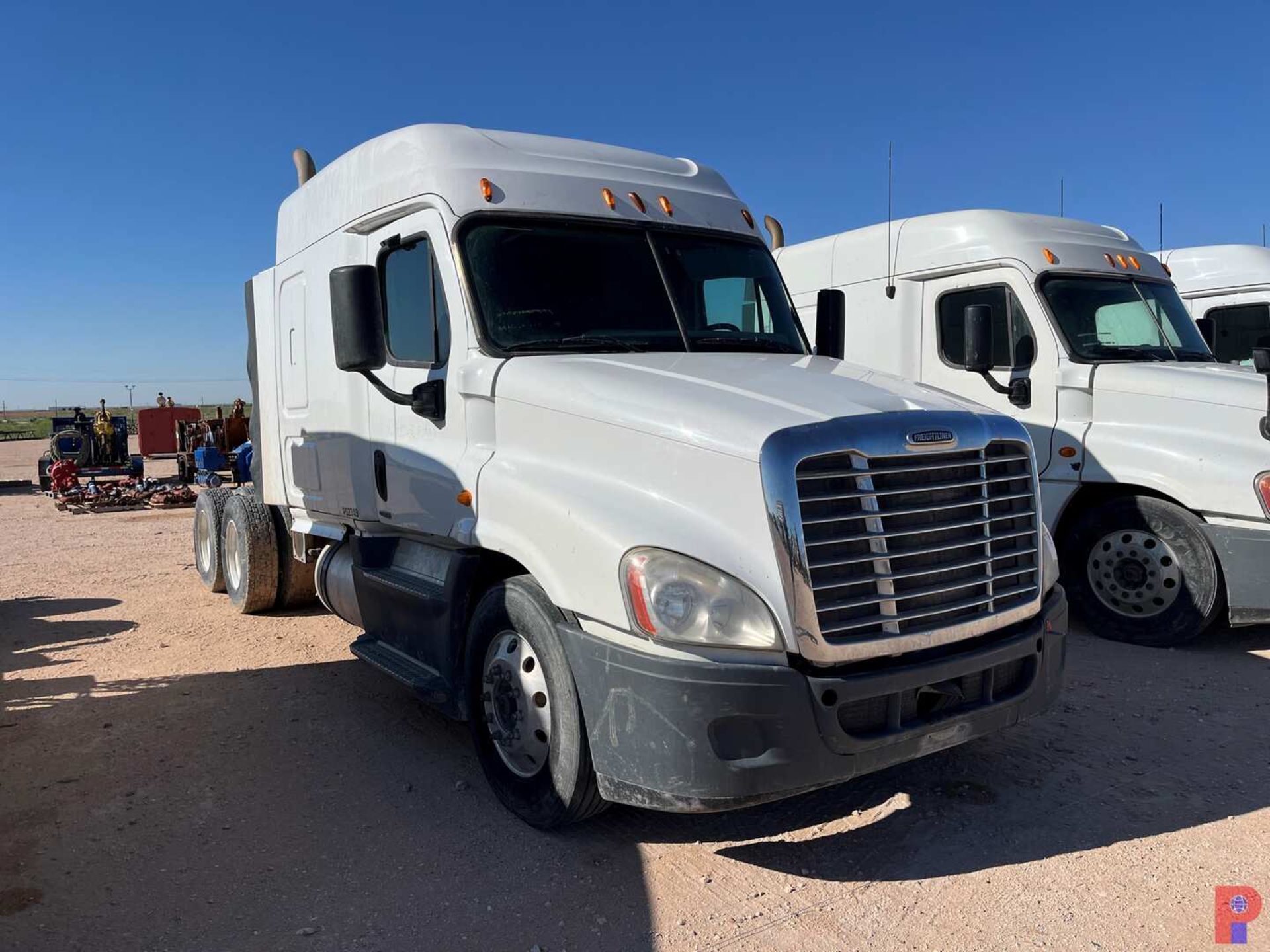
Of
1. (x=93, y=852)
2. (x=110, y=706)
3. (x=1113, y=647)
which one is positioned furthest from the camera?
(x=1113, y=647)

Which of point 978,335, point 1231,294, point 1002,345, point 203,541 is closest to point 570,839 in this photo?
point 978,335

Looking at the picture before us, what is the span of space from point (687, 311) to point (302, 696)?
3.21m

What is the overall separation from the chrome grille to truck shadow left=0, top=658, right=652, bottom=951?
1.31 m

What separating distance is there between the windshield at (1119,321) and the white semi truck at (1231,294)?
9.61ft

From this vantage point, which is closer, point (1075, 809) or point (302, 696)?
point (1075, 809)

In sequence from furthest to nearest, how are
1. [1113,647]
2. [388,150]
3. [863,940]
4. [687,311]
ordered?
[1113,647]
[388,150]
[687,311]
[863,940]

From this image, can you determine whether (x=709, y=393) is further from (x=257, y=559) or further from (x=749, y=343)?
(x=257, y=559)

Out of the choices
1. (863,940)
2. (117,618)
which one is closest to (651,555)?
(863,940)

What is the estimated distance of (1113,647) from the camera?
21.0 feet

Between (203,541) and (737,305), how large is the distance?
19.4 feet

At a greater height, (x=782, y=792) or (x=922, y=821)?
(x=782, y=792)

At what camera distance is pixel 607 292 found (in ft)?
14.8

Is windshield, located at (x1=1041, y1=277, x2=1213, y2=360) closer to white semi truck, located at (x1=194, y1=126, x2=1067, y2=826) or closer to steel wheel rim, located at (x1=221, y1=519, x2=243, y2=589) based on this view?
white semi truck, located at (x1=194, y1=126, x2=1067, y2=826)

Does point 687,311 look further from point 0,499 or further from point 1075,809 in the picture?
point 0,499
